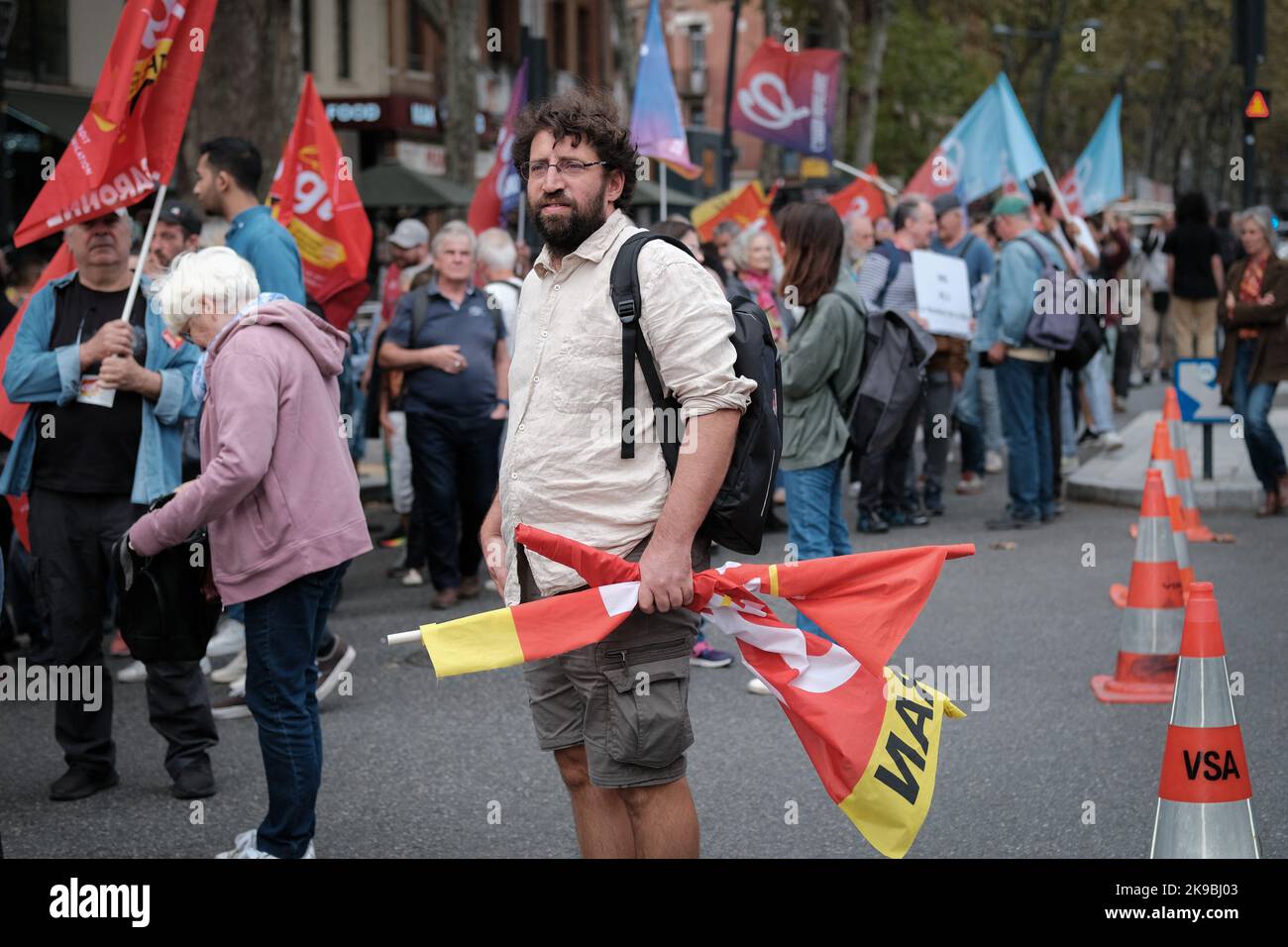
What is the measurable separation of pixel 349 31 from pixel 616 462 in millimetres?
35685

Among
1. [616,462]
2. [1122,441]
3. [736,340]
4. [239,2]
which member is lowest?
[1122,441]

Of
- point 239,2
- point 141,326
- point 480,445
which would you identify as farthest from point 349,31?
point 141,326

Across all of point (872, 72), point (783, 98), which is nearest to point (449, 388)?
point (783, 98)

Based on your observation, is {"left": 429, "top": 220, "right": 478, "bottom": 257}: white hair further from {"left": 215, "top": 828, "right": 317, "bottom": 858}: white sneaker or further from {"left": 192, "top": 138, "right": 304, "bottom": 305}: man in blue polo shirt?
{"left": 215, "top": 828, "right": 317, "bottom": 858}: white sneaker

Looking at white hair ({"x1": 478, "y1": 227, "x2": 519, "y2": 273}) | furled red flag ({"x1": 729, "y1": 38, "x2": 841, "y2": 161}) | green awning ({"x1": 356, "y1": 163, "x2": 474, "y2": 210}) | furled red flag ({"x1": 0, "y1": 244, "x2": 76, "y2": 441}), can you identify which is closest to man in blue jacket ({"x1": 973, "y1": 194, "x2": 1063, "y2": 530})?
white hair ({"x1": 478, "y1": 227, "x2": 519, "y2": 273})

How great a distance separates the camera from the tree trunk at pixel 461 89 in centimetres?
2488

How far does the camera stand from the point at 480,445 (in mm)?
8953

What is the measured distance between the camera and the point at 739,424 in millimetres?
3816

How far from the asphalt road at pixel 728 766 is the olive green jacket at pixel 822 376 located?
1017 millimetres

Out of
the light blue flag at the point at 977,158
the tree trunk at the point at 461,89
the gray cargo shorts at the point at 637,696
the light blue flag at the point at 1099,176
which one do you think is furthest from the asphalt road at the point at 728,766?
the tree trunk at the point at 461,89

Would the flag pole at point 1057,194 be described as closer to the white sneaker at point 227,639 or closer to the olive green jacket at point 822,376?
the olive green jacket at point 822,376

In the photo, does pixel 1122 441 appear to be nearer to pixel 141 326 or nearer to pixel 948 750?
pixel 948 750

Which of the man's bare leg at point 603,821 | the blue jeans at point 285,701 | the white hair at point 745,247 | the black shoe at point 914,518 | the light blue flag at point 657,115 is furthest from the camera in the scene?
the light blue flag at point 657,115
